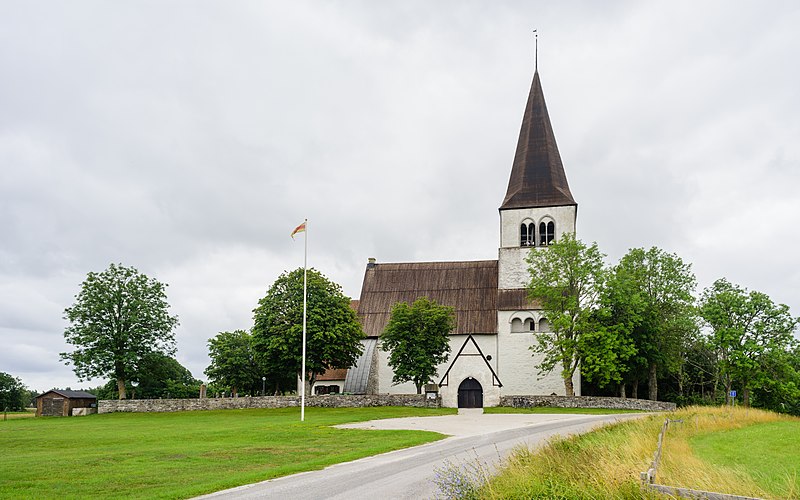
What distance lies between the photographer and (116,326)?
2261 inches

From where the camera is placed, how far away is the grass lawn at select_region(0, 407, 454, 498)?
45.3 ft

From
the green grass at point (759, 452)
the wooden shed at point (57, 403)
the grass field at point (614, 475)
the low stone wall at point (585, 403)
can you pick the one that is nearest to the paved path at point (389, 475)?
the grass field at point (614, 475)

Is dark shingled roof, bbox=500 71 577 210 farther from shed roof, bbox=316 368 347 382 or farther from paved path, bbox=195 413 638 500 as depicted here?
paved path, bbox=195 413 638 500

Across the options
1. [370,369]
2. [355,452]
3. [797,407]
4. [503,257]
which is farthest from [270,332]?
[797,407]

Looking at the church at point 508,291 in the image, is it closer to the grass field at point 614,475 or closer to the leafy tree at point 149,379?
the leafy tree at point 149,379

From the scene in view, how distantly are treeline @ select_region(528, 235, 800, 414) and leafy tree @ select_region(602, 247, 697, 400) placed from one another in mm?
79

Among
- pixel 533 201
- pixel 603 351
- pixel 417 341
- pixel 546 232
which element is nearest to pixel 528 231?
pixel 546 232

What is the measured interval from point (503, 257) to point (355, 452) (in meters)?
40.2

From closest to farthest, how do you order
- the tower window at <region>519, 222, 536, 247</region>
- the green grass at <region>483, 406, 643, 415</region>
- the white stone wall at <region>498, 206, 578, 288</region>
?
the green grass at <region>483, 406, 643, 415</region>
the white stone wall at <region>498, 206, 578, 288</region>
the tower window at <region>519, 222, 536, 247</region>

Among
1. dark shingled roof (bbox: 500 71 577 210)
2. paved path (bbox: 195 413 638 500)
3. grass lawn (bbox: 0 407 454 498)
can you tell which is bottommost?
grass lawn (bbox: 0 407 454 498)

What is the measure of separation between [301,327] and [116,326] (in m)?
20.6

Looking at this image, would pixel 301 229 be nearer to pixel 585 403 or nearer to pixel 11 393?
pixel 585 403

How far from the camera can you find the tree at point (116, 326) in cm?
5597

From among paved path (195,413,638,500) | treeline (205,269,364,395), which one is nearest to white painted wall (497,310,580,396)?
treeline (205,269,364,395)
